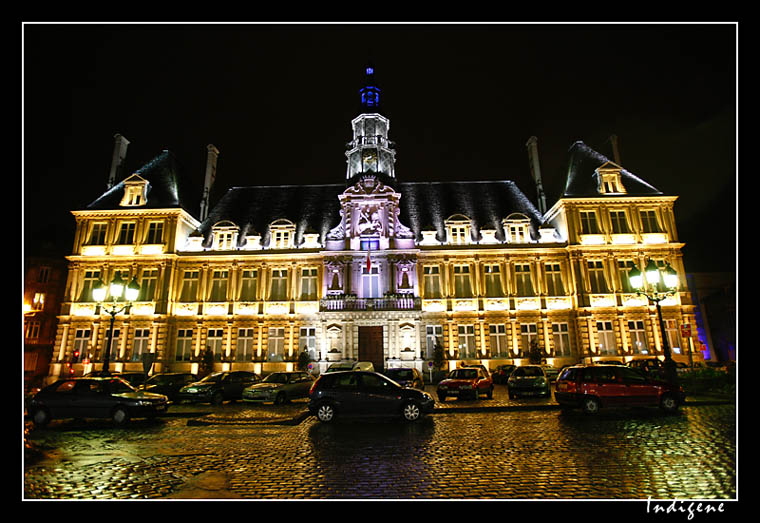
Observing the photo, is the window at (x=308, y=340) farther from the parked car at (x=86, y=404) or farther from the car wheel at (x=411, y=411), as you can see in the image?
the car wheel at (x=411, y=411)

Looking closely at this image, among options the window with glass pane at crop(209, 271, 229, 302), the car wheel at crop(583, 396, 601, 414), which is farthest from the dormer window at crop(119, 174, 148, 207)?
the car wheel at crop(583, 396, 601, 414)

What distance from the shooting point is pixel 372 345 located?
31141mm

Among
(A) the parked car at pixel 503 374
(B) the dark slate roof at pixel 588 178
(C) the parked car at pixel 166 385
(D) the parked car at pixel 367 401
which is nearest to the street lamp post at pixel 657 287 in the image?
(D) the parked car at pixel 367 401

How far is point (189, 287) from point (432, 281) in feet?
62.7

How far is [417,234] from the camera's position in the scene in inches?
1384

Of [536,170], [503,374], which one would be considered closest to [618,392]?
[503,374]

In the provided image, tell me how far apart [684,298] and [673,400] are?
2127 centimetres

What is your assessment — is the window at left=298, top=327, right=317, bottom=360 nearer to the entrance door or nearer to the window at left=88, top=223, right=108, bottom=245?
the entrance door

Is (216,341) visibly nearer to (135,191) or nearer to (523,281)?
(135,191)

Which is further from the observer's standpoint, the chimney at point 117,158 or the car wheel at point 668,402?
the chimney at point 117,158

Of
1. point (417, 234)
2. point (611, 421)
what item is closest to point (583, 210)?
point (417, 234)

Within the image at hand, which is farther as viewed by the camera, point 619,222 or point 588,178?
point 588,178

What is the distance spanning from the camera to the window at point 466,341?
104ft

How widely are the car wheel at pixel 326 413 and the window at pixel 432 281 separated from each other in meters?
20.1
